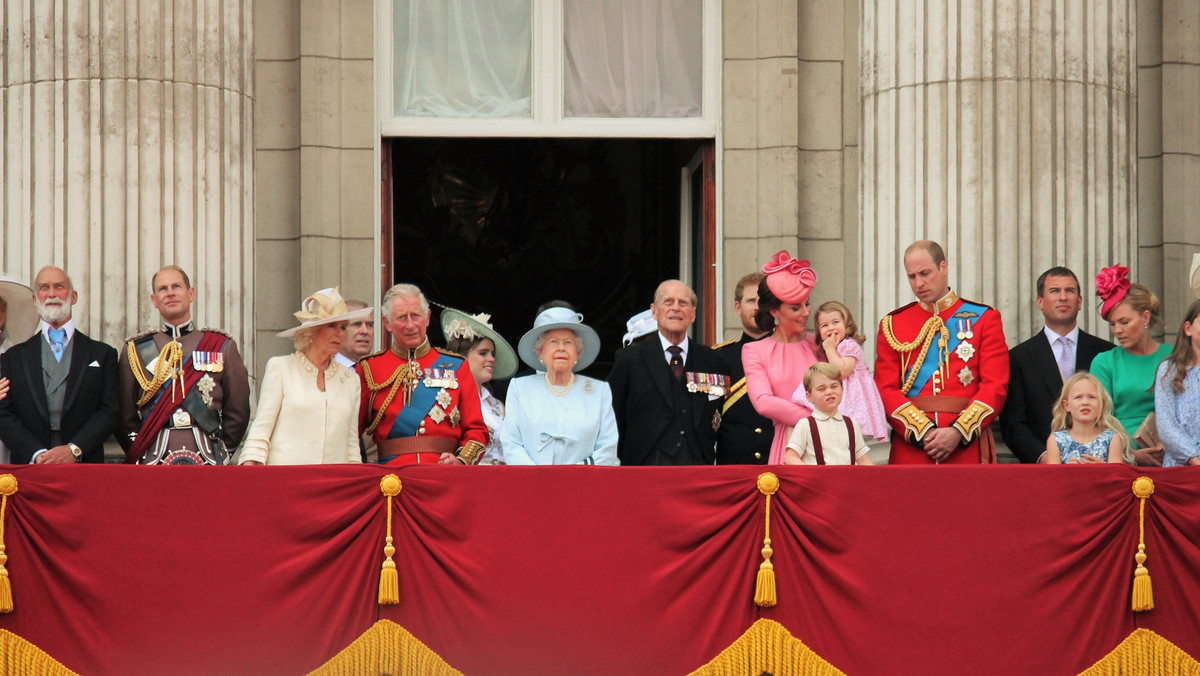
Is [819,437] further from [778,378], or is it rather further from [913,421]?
[913,421]

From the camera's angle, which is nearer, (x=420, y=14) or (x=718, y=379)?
(x=718, y=379)

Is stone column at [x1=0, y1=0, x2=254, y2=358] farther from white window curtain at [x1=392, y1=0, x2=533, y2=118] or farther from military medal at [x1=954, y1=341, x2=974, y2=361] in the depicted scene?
military medal at [x1=954, y1=341, x2=974, y2=361]

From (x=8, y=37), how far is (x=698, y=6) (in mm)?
A: 4588

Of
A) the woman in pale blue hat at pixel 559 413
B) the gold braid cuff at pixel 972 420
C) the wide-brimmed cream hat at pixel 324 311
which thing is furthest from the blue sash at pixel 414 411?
the gold braid cuff at pixel 972 420

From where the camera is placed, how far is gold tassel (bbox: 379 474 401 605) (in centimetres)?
705

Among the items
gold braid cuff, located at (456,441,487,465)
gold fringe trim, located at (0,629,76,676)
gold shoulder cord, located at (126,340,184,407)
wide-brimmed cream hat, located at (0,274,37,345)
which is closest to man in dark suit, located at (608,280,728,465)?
gold braid cuff, located at (456,441,487,465)

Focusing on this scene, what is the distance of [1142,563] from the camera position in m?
7.13

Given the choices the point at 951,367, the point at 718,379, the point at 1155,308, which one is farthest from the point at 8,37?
Result: the point at 1155,308

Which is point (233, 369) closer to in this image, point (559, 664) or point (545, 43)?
point (559, 664)

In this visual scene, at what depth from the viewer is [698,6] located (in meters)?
10.9

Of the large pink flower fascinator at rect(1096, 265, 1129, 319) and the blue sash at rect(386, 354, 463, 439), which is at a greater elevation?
the large pink flower fascinator at rect(1096, 265, 1129, 319)

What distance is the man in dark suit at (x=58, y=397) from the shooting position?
7.88 metres

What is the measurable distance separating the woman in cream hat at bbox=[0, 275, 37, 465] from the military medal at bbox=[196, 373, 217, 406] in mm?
1201

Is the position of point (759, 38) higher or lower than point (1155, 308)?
higher
